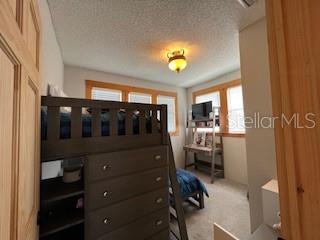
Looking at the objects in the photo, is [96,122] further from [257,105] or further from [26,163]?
[257,105]

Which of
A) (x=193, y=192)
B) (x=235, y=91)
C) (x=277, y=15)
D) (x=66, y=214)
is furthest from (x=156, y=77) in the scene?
(x=277, y=15)

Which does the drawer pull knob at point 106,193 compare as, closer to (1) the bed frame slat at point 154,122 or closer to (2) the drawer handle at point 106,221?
(2) the drawer handle at point 106,221

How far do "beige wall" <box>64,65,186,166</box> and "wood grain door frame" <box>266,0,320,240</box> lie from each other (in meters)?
3.38

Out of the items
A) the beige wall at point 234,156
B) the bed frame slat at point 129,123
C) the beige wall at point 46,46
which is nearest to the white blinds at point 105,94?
the beige wall at point 46,46

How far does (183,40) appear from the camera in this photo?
88.4 inches

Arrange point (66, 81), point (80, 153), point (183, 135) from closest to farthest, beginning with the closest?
point (80, 153)
point (66, 81)
point (183, 135)

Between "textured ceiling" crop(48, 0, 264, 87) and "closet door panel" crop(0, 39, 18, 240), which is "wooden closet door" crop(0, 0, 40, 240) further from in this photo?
"textured ceiling" crop(48, 0, 264, 87)

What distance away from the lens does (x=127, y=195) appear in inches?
53.9

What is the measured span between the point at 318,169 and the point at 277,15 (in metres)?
0.38

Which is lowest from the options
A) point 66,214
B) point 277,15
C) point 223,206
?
point 223,206

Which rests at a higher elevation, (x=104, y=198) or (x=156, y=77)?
(x=156, y=77)

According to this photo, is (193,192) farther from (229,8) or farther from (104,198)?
(229,8)

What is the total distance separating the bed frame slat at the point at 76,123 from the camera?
1.19 metres

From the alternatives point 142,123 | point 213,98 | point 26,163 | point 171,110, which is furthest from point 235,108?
point 26,163
